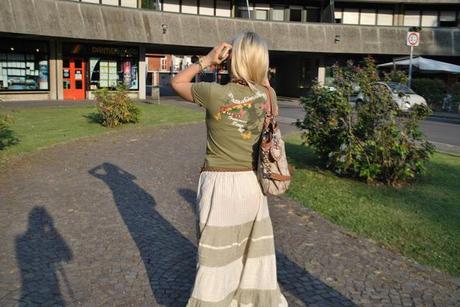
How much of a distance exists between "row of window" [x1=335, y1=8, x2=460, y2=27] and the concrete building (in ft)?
0.24

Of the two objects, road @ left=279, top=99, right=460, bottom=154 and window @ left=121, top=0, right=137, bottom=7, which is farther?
window @ left=121, top=0, right=137, bottom=7

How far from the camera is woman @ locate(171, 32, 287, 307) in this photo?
3.03 m

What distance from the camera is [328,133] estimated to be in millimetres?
8500

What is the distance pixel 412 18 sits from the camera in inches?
1479

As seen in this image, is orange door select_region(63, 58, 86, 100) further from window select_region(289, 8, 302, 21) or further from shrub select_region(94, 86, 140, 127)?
window select_region(289, 8, 302, 21)

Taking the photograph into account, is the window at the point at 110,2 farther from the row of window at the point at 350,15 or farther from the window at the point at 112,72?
the row of window at the point at 350,15

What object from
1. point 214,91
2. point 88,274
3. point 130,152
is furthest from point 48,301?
point 130,152

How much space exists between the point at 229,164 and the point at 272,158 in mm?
273

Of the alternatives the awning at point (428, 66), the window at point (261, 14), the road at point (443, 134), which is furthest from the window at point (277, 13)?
the road at point (443, 134)

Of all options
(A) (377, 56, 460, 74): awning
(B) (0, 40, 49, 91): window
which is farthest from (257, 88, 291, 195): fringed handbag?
(B) (0, 40, 49, 91): window

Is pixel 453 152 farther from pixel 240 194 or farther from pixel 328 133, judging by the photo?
pixel 240 194

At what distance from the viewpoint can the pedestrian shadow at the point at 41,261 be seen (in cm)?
395

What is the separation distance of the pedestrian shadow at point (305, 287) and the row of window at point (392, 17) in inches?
1364

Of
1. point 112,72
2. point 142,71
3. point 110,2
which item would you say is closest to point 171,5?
point 110,2
